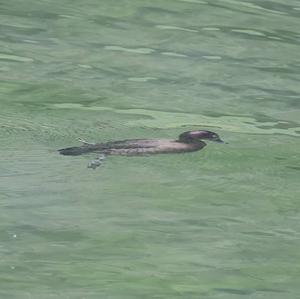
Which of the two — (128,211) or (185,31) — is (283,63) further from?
(128,211)

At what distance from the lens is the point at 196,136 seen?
4602mm

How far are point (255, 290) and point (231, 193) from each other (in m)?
0.91

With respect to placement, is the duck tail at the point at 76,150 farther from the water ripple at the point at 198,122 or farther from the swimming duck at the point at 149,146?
the water ripple at the point at 198,122

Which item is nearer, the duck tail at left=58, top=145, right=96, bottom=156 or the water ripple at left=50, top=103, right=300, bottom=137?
the duck tail at left=58, top=145, right=96, bottom=156

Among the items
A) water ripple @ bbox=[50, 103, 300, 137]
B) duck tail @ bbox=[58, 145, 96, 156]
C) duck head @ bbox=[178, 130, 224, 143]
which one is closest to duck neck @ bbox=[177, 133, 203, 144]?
duck head @ bbox=[178, 130, 224, 143]

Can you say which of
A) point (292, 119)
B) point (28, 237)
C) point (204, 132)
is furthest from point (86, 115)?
point (28, 237)

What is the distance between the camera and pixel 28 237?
3457 millimetres

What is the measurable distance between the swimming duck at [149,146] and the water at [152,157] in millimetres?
58

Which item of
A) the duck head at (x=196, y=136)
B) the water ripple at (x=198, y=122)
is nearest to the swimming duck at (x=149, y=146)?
the duck head at (x=196, y=136)

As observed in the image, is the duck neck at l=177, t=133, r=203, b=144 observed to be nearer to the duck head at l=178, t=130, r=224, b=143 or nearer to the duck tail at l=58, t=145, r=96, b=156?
the duck head at l=178, t=130, r=224, b=143

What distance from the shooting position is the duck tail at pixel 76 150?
4340 mm

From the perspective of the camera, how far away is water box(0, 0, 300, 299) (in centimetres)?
325

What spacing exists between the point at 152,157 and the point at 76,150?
0.27 metres

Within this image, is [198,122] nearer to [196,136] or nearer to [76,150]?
[196,136]
